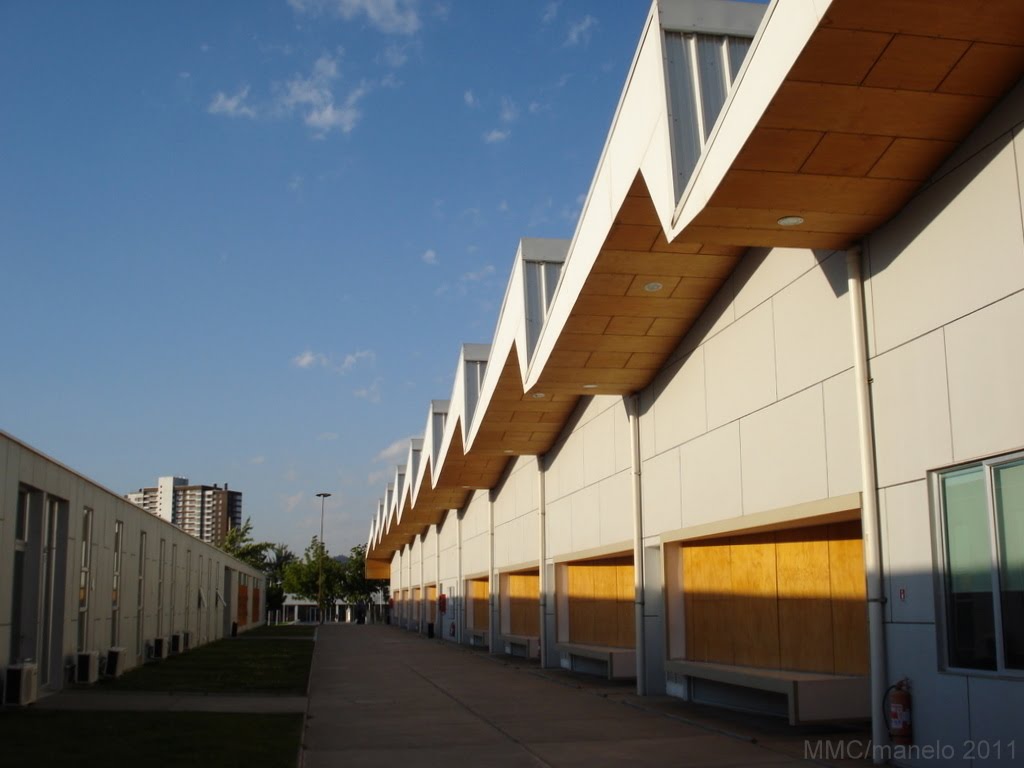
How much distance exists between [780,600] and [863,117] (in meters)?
7.70

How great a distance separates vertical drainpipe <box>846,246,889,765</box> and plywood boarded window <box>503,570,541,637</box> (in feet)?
61.6

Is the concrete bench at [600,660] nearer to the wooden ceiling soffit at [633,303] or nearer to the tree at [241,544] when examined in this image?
the wooden ceiling soffit at [633,303]

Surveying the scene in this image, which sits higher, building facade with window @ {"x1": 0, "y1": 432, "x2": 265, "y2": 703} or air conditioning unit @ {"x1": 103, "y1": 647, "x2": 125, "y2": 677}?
building facade with window @ {"x1": 0, "y1": 432, "x2": 265, "y2": 703}

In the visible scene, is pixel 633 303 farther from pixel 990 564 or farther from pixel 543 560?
pixel 543 560

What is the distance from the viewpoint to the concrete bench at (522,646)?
1073 inches

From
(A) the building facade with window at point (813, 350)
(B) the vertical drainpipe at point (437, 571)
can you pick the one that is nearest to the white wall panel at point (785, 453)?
(A) the building facade with window at point (813, 350)

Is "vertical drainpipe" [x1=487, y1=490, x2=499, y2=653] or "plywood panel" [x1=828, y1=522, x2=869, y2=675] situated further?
"vertical drainpipe" [x1=487, y1=490, x2=499, y2=653]

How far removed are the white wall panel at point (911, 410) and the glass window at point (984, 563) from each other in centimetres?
31

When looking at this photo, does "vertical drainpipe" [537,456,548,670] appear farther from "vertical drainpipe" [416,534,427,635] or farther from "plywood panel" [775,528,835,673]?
"vertical drainpipe" [416,534,427,635]

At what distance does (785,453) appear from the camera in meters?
12.3

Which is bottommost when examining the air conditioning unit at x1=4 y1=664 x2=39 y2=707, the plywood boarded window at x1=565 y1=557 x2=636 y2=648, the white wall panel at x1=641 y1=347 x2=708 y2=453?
the air conditioning unit at x1=4 y1=664 x2=39 y2=707

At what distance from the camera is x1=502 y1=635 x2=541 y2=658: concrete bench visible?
2727cm

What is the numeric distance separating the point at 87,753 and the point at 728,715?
8025 mm

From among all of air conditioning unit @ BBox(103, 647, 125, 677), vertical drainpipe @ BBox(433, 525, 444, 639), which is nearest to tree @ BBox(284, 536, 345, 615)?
vertical drainpipe @ BBox(433, 525, 444, 639)
